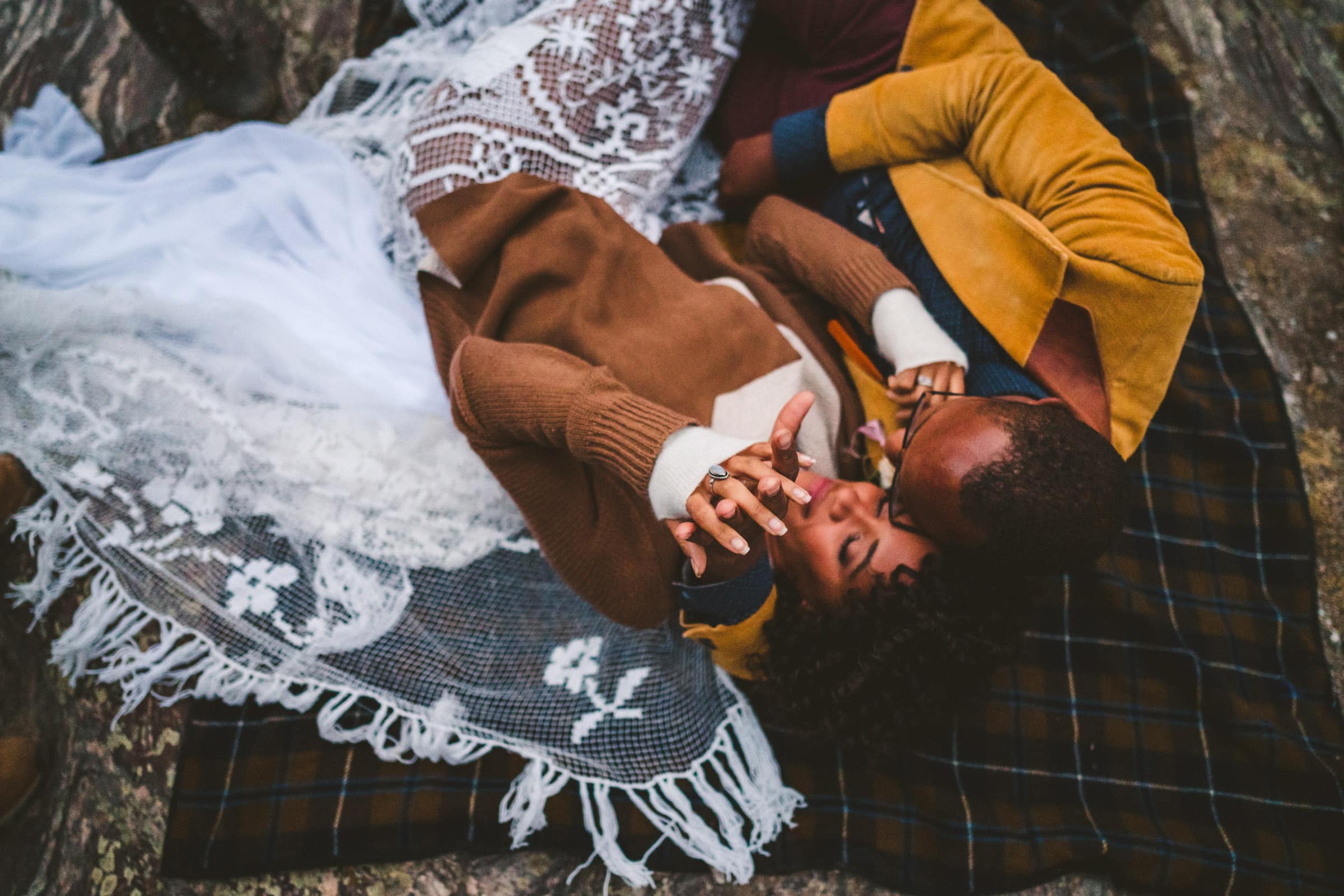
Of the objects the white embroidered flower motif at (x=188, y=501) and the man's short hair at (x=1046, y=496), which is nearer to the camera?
the man's short hair at (x=1046, y=496)

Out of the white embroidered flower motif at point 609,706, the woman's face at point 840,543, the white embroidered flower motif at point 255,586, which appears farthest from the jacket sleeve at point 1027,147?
the white embroidered flower motif at point 255,586

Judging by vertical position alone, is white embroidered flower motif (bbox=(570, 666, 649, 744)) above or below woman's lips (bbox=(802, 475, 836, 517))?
below

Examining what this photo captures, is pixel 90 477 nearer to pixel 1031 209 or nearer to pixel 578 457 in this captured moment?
pixel 578 457

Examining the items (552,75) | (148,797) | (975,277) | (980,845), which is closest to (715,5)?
(552,75)

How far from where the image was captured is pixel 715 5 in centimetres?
137

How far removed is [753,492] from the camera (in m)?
0.81

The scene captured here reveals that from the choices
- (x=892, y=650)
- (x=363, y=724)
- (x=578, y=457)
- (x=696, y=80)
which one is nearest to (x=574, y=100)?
(x=696, y=80)

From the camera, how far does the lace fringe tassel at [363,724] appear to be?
3.96 ft

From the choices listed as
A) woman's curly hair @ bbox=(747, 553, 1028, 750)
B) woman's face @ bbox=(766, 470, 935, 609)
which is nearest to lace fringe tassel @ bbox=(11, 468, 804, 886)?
woman's curly hair @ bbox=(747, 553, 1028, 750)

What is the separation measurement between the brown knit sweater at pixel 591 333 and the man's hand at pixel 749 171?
21cm

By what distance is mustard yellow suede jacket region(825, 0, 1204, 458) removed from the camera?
3.57 ft

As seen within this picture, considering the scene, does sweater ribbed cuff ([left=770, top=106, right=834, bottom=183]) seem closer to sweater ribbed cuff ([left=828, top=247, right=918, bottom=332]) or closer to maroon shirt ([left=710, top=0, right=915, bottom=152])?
maroon shirt ([left=710, top=0, right=915, bottom=152])

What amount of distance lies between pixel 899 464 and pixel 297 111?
1570 mm

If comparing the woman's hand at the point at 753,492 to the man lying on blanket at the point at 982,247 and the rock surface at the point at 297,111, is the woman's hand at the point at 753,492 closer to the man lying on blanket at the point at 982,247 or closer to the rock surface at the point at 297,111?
the man lying on blanket at the point at 982,247
